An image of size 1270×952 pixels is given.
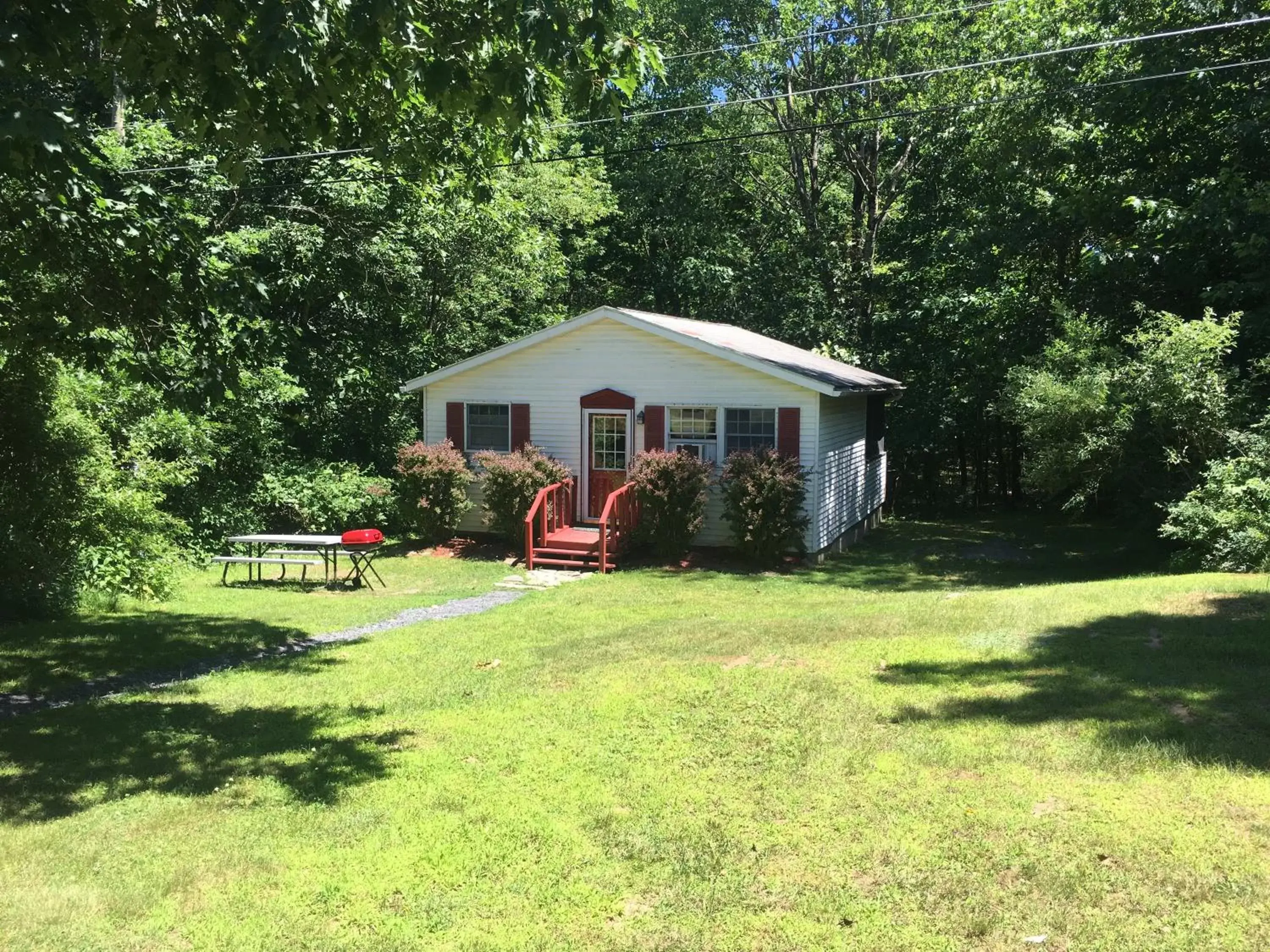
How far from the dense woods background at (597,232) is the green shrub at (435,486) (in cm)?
197

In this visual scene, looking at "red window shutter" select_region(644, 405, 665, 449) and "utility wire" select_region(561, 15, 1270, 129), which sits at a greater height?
"utility wire" select_region(561, 15, 1270, 129)

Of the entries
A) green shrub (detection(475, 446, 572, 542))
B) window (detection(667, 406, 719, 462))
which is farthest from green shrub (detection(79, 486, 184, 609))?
window (detection(667, 406, 719, 462))

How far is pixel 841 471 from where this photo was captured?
17719mm

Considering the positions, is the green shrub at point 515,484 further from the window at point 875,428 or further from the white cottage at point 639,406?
the window at point 875,428

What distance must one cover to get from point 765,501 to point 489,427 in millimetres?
5646

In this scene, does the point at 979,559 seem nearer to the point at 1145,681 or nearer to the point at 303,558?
the point at 1145,681

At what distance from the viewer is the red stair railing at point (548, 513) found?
15.5 meters

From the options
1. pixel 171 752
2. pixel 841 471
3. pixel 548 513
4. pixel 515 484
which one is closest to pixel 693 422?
pixel 548 513

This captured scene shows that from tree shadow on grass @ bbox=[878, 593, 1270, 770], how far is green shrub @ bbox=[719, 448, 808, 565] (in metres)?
6.91

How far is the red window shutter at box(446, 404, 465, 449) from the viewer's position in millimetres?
18109

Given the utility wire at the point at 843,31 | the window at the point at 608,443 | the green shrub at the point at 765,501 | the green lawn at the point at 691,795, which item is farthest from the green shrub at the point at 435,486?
the utility wire at the point at 843,31

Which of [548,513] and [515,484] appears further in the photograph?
[548,513]

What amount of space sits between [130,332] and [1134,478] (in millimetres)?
13847

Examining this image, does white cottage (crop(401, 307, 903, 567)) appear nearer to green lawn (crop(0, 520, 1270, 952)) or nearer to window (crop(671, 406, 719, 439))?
window (crop(671, 406, 719, 439))
